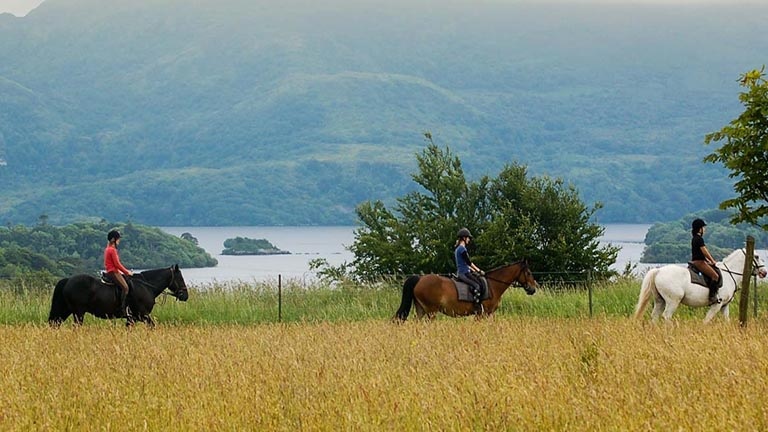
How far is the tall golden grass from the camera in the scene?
848cm

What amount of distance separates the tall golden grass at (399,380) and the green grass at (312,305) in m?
5.65

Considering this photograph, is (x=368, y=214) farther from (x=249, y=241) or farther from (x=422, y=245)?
(x=249, y=241)

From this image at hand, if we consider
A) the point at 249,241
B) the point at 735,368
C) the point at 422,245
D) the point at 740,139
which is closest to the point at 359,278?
the point at 422,245

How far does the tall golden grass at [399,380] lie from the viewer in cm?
848

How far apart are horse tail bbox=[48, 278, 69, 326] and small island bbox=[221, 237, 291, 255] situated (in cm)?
11991

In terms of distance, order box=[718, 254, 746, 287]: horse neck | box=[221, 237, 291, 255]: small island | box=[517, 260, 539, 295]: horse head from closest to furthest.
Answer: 1. box=[718, 254, 746, 287]: horse neck
2. box=[517, 260, 539, 295]: horse head
3. box=[221, 237, 291, 255]: small island

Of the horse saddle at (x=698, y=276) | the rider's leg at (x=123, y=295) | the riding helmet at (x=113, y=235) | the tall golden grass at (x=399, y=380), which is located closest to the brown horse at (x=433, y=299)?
the tall golden grass at (x=399, y=380)

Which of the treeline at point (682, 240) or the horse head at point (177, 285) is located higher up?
the horse head at point (177, 285)

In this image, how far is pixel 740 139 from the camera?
17.8 m

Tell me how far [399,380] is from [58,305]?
1000 centimetres

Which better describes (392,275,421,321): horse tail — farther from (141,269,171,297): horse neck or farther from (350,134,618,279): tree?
(350,134,618,279): tree

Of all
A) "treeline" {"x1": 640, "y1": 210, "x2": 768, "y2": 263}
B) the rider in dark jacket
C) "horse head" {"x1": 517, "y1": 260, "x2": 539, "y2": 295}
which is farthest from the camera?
"treeline" {"x1": 640, "y1": 210, "x2": 768, "y2": 263}

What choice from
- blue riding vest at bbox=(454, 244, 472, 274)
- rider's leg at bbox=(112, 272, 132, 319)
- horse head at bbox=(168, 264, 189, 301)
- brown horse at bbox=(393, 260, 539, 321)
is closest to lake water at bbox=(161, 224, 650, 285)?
horse head at bbox=(168, 264, 189, 301)

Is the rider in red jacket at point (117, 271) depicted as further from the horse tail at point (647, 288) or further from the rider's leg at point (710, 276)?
the rider's leg at point (710, 276)
